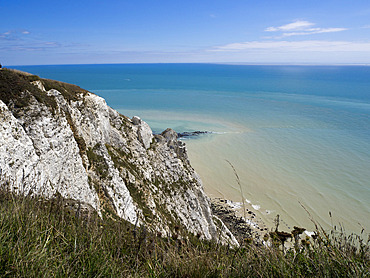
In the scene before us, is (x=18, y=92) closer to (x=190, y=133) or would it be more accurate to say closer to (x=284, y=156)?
(x=284, y=156)

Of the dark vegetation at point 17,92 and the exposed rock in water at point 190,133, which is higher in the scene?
the dark vegetation at point 17,92

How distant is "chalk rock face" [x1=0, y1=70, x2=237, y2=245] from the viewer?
1134cm

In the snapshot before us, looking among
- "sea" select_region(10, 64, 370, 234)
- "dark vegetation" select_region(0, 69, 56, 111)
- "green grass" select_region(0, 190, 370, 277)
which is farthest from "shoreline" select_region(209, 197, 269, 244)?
"green grass" select_region(0, 190, 370, 277)

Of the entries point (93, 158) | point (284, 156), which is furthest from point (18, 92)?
point (284, 156)

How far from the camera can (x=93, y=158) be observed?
16859 mm

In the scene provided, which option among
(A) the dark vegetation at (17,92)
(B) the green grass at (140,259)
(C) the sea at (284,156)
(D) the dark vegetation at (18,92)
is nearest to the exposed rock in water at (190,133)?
(C) the sea at (284,156)

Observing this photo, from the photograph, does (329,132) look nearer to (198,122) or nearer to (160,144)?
(198,122)

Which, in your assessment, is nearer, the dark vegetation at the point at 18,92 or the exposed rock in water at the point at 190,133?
Answer: the dark vegetation at the point at 18,92

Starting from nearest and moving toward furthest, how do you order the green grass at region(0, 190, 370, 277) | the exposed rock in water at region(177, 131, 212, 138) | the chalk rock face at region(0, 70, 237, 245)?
1. the green grass at region(0, 190, 370, 277)
2. the chalk rock face at region(0, 70, 237, 245)
3. the exposed rock in water at region(177, 131, 212, 138)

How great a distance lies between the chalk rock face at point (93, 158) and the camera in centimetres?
1134

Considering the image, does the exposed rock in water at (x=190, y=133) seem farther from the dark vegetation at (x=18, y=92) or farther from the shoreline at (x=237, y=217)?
the dark vegetation at (x=18, y=92)

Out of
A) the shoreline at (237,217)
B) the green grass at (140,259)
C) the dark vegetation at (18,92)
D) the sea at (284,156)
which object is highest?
the dark vegetation at (18,92)

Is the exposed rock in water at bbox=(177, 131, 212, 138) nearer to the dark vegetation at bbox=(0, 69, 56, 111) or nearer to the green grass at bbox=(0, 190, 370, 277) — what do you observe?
the dark vegetation at bbox=(0, 69, 56, 111)

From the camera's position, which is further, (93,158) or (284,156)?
(284,156)
